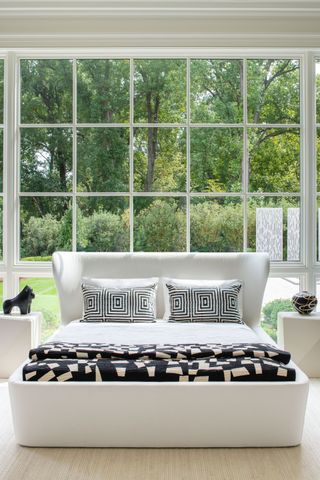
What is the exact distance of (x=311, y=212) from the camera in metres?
4.61

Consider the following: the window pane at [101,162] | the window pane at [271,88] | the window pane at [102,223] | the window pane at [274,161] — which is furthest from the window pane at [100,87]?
the window pane at [274,161]

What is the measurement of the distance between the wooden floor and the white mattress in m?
0.72

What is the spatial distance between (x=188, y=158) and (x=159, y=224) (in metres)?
0.62

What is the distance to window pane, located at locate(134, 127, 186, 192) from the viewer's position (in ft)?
15.3

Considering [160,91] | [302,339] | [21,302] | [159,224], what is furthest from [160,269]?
[160,91]

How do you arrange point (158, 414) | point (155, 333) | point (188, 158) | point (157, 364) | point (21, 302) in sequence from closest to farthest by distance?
point (158, 414) → point (157, 364) → point (155, 333) → point (21, 302) → point (188, 158)

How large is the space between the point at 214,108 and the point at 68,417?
2.93 meters

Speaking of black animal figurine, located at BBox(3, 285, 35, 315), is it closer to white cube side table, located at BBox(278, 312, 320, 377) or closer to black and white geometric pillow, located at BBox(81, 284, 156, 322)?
black and white geometric pillow, located at BBox(81, 284, 156, 322)

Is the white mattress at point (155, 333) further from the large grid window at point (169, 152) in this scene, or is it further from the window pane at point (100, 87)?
the window pane at point (100, 87)

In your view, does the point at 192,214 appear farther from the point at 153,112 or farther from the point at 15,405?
the point at 15,405

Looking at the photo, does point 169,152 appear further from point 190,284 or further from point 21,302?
point 21,302

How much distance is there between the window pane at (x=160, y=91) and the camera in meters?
4.64

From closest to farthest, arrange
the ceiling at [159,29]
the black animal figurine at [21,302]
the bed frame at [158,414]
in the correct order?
the bed frame at [158,414] → the black animal figurine at [21,302] → the ceiling at [159,29]

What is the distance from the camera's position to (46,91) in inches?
184
